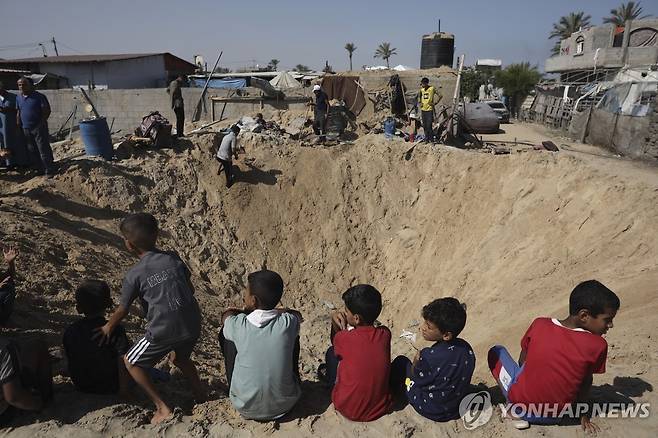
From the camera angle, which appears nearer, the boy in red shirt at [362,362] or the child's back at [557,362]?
the child's back at [557,362]

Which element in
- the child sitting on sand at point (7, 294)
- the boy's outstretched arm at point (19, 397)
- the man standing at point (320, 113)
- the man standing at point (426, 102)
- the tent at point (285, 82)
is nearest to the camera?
the boy's outstretched arm at point (19, 397)

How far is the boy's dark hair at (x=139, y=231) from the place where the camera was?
313 centimetres

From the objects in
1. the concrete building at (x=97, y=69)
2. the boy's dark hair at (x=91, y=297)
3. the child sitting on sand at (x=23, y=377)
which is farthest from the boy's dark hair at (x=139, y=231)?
the concrete building at (x=97, y=69)

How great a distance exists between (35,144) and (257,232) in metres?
4.55

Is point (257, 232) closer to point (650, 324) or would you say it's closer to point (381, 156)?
point (381, 156)

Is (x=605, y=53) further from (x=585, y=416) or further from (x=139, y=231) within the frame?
(x=139, y=231)

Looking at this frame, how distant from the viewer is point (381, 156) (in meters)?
11.6

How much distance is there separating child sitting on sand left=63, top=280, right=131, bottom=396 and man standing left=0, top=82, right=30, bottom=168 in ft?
19.2

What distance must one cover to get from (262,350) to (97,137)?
318 inches

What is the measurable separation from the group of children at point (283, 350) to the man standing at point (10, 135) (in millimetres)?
6014

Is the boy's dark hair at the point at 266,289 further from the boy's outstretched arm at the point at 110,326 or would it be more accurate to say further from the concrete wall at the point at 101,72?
the concrete wall at the point at 101,72

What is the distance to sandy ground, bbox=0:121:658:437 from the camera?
3.38 meters

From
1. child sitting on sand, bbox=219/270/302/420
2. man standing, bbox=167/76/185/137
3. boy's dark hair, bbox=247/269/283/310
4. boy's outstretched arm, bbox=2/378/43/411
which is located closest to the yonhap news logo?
child sitting on sand, bbox=219/270/302/420

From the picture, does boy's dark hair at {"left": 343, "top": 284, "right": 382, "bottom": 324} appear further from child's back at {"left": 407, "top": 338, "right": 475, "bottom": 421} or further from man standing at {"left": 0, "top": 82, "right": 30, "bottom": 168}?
man standing at {"left": 0, "top": 82, "right": 30, "bottom": 168}
